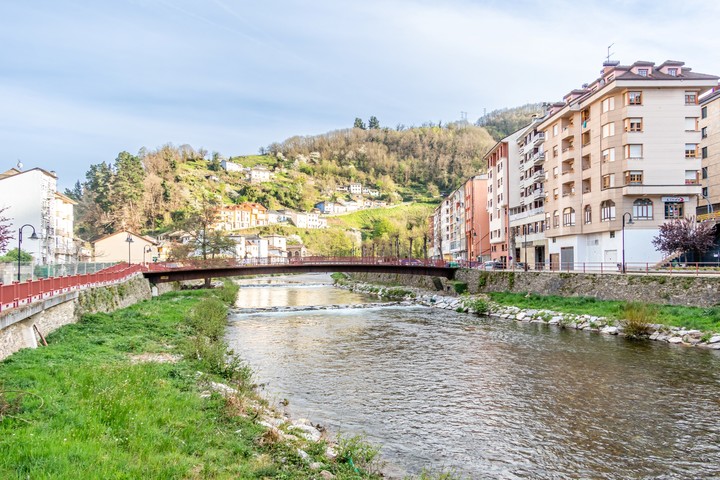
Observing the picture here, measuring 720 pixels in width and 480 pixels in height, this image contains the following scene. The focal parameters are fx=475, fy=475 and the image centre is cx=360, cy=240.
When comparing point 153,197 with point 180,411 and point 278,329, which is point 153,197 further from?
point 180,411

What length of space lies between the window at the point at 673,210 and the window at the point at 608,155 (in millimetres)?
6351

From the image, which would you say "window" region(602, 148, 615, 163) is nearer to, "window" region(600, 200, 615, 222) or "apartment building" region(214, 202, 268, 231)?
"window" region(600, 200, 615, 222)

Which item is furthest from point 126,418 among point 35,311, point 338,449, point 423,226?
point 423,226

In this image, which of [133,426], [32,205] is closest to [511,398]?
[133,426]

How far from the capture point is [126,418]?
990 cm

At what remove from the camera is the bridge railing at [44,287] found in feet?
50.0

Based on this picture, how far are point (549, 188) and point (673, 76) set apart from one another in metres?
16.2

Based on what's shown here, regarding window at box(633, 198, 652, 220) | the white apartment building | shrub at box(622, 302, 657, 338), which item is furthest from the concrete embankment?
the white apartment building

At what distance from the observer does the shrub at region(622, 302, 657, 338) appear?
88.2 ft

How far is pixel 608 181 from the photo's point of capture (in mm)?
44719

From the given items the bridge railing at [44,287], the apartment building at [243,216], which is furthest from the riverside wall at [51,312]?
the apartment building at [243,216]

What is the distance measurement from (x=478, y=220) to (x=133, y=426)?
7364 centimetres

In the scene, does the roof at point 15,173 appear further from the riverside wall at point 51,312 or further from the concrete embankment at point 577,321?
the concrete embankment at point 577,321

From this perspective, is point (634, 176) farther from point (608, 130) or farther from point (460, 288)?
point (460, 288)
